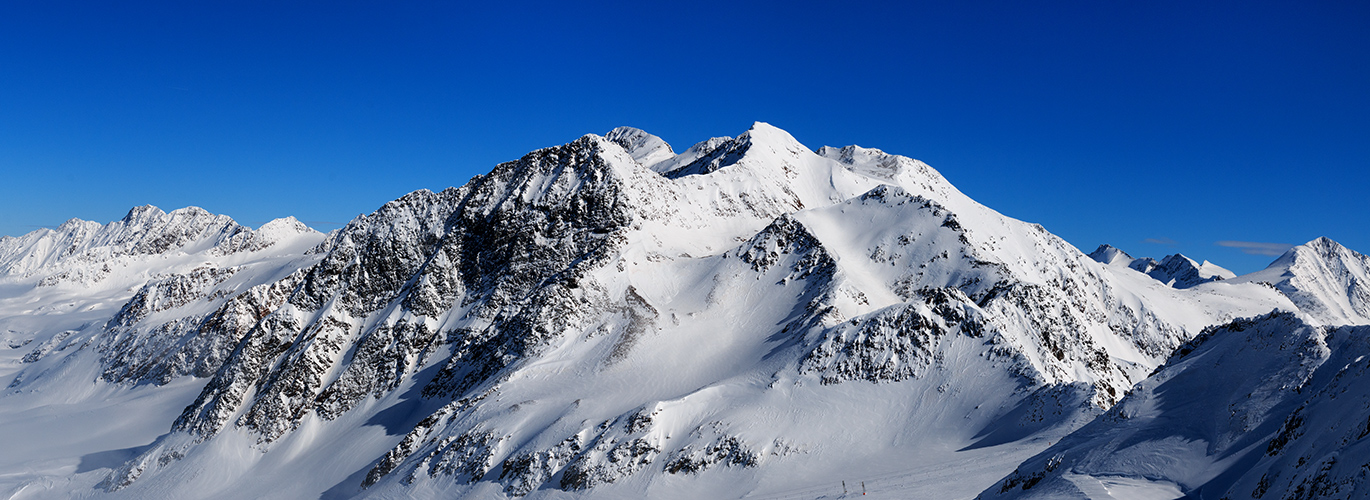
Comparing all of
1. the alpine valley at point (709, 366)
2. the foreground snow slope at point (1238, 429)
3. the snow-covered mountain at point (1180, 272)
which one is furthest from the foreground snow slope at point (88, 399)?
the snow-covered mountain at point (1180, 272)

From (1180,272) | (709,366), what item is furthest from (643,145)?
(1180,272)

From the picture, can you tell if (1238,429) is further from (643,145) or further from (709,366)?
(643,145)

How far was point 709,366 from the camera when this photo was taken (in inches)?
2721

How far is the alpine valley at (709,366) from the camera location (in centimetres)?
3069

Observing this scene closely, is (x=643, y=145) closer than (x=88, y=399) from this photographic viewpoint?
No

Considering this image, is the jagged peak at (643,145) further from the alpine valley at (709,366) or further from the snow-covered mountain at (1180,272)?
the snow-covered mountain at (1180,272)

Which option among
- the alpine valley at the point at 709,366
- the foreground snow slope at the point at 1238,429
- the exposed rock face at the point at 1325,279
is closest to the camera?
the foreground snow slope at the point at 1238,429

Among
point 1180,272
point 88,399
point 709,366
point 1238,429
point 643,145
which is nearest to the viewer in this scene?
point 1238,429

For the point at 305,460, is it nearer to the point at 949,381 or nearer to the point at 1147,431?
the point at 949,381

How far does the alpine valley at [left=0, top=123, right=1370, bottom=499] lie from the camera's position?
1208 inches

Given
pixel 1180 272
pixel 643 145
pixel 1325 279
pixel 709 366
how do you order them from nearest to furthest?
pixel 709 366 → pixel 1325 279 → pixel 643 145 → pixel 1180 272

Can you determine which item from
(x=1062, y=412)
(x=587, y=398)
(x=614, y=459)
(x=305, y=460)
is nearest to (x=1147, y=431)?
(x=1062, y=412)

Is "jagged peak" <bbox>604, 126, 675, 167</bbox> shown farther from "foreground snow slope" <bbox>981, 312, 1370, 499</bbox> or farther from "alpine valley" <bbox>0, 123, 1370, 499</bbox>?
"foreground snow slope" <bbox>981, 312, 1370, 499</bbox>

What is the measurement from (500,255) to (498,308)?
8.99m
